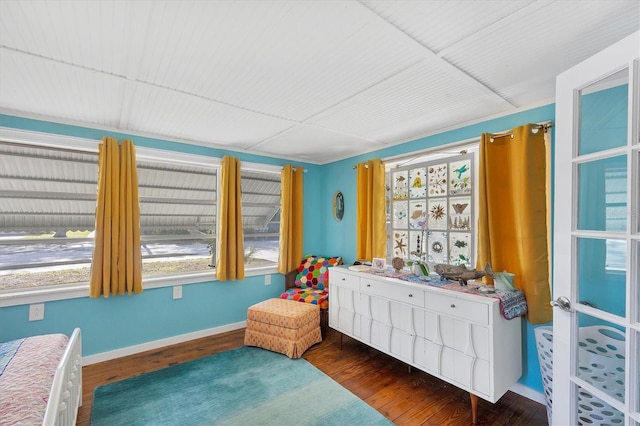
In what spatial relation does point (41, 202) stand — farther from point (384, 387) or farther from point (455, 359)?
point (455, 359)

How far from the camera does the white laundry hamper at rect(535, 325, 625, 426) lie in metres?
1.16

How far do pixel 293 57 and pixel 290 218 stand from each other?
94.8 inches

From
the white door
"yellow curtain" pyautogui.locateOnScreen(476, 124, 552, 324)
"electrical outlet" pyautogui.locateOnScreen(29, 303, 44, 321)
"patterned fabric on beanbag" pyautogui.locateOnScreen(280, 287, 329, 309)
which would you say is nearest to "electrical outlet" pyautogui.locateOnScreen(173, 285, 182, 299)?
"electrical outlet" pyautogui.locateOnScreen(29, 303, 44, 321)

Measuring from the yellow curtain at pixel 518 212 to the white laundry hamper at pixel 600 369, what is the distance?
78cm

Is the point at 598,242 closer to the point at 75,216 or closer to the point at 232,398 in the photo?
the point at 232,398

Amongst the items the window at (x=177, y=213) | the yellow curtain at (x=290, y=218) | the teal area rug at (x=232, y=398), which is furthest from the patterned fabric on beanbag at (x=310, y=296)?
the window at (x=177, y=213)

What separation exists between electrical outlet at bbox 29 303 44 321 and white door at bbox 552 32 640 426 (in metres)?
3.66

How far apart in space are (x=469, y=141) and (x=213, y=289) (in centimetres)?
306

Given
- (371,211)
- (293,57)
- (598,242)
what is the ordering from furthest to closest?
(371,211), (293,57), (598,242)

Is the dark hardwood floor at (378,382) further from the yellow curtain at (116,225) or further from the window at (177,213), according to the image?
the window at (177,213)

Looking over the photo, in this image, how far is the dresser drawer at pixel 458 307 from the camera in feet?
6.23

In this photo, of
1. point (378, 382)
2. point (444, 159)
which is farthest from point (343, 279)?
point (444, 159)

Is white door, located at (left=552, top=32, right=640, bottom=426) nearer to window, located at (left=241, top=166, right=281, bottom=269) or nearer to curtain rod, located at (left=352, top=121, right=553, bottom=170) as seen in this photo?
curtain rod, located at (left=352, top=121, right=553, bottom=170)

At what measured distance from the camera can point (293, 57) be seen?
1529 mm
